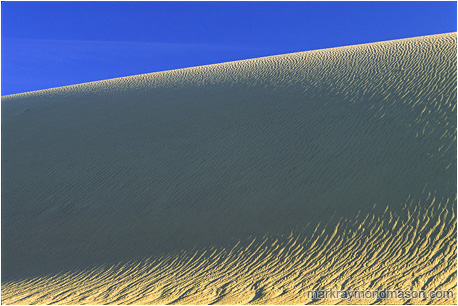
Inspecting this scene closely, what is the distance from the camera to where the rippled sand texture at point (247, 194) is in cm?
780

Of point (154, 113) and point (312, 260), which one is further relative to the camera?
point (154, 113)

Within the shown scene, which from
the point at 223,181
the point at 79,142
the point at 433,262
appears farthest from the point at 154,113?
the point at 433,262

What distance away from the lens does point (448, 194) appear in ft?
29.9

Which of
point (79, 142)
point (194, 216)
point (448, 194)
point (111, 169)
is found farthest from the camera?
point (79, 142)

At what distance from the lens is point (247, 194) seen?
10.8 meters

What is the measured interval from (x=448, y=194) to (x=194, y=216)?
5667mm

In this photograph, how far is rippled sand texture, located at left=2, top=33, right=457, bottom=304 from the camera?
25.6 feet

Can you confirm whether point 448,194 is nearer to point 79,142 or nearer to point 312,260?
point 312,260

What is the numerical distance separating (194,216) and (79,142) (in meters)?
7.72

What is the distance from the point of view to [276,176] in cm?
1126

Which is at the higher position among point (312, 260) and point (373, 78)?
point (373, 78)

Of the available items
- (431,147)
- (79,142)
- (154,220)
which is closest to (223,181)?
(154,220)

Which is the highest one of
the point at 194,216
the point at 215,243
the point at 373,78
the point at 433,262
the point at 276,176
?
Answer: the point at 373,78

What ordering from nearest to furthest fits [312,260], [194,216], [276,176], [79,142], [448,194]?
[312,260], [448,194], [194,216], [276,176], [79,142]
